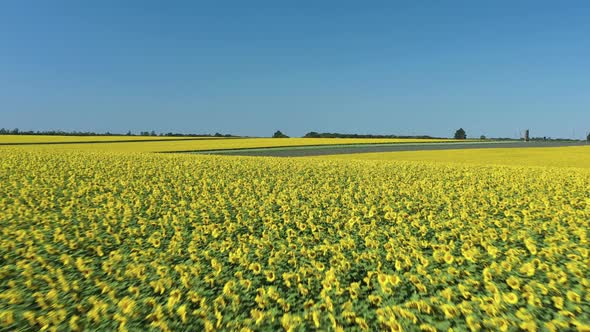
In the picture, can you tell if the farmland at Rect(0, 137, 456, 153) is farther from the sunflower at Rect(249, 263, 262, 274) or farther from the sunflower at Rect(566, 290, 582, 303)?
the sunflower at Rect(566, 290, 582, 303)

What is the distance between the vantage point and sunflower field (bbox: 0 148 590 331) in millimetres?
4785

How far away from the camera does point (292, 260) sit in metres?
6.48

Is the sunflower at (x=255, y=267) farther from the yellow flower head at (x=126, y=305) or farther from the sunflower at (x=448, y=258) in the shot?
the sunflower at (x=448, y=258)

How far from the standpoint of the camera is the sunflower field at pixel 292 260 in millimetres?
4785

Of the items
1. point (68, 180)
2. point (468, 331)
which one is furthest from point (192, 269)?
point (68, 180)

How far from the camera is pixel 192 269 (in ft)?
19.9

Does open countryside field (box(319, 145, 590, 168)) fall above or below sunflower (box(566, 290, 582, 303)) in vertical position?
above

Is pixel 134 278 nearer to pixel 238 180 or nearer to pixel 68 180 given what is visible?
pixel 238 180

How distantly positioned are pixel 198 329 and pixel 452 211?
7.80m

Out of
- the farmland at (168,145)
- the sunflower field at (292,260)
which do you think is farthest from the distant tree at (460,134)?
the sunflower field at (292,260)

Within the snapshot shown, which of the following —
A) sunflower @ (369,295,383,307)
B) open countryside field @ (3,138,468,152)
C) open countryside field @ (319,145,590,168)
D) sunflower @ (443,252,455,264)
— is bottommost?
sunflower @ (369,295,383,307)

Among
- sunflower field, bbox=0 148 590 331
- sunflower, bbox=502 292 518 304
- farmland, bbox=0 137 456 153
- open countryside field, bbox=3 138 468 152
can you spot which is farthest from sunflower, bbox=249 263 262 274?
open countryside field, bbox=3 138 468 152

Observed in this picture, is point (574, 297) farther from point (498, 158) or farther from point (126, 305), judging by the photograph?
point (498, 158)

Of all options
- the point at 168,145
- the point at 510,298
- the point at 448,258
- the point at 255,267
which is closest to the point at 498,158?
the point at 448,258
